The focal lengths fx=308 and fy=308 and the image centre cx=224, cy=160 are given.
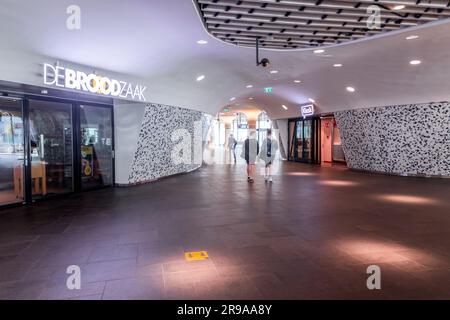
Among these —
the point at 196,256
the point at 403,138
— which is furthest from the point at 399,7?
the point at 403,138

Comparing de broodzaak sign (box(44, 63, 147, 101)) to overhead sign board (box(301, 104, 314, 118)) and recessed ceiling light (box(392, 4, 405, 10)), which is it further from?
overhead sign board (box(301, 104, 314, 118))

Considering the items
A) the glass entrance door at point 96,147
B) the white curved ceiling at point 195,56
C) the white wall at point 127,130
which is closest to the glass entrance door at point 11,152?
the white curved ceiling at point 195,56

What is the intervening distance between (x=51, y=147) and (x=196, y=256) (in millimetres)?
5654

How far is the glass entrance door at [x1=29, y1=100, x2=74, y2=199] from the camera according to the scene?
7055 mm

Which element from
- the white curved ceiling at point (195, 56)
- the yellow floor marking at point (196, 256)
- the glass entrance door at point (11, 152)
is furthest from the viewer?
the glass entrance door at point (11, 152)

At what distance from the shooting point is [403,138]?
11641 mm

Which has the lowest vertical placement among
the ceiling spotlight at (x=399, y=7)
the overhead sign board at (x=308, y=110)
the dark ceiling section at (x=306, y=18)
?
the overhead sign board at (x=308, y=110)

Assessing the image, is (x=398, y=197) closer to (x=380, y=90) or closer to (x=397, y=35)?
(x=397, y=35)

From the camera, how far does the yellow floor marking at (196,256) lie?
12.3ft

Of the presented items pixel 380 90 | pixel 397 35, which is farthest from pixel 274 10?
pixel 380 90

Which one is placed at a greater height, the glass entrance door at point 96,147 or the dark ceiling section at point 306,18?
the dark ceiling section at point 306,18

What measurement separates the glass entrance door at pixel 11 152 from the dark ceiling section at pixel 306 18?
4451mm

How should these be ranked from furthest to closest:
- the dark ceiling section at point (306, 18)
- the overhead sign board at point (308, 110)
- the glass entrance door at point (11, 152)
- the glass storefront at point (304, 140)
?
the glass storefront at point (304, 140) < the overhead sign board at point (308, 110) < the glass entrance door at point (11, 152) < the dark ceiling section at point (306, 18)

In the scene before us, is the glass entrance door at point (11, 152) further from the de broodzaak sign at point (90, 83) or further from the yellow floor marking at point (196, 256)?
the yellow floor marking at point (196, 256)
